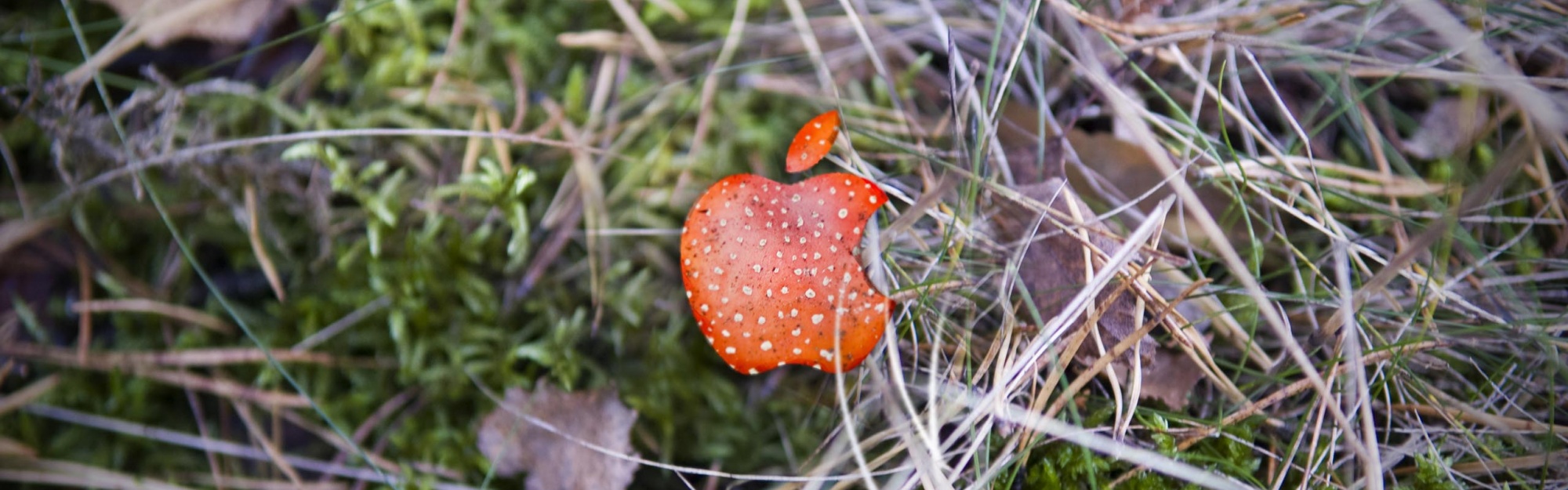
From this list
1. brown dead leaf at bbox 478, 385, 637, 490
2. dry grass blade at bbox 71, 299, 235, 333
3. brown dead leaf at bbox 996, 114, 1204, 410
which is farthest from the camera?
dry grass blade at bbox 71, 299, 235, 333

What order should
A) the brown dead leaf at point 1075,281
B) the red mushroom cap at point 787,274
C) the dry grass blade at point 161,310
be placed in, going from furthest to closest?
1. the dry grass blade at point 161,310
2. the brown dead leaf at point 1075,281
3. the red mushroom cap at point 787,274

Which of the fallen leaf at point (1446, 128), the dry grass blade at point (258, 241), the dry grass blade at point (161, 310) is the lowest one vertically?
the dry grass blade at point (161, 310)

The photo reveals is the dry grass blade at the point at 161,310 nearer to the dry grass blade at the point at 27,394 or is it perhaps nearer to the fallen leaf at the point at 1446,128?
the dry grass blade at the point at 27,394

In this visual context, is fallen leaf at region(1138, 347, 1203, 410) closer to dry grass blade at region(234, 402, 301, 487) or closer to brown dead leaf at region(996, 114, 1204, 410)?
brown dead leaf at region(996, 114, 1204, 410)

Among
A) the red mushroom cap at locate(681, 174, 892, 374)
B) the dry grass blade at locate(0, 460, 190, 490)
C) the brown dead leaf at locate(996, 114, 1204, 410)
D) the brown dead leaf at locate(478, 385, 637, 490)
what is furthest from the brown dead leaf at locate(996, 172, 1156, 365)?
the dry grass blade at locate(0, 460, 190, 490)

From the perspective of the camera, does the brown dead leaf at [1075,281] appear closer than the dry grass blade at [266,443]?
Yes

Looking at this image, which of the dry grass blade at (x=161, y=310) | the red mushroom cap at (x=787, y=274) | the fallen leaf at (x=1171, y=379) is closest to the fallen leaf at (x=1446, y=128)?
the fallen leaf at (x=1171, y=379)

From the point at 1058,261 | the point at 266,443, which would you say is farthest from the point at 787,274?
the point at 266,443

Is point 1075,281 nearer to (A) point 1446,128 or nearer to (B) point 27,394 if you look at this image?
(A) point 1446,128
